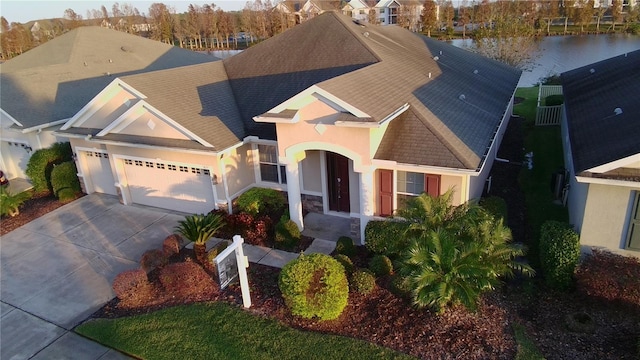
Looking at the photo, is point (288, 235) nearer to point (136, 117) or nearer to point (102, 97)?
point (136, 117)

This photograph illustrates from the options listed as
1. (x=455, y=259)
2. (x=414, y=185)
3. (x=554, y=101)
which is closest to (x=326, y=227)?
(x=414, y=185)

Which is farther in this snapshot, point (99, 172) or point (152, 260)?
→ point (99, 172)

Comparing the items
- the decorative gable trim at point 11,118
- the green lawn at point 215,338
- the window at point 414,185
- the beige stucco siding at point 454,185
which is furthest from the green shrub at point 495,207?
the decorative gable trim at point 11,118

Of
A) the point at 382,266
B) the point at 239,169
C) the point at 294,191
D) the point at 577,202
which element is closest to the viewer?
the point at 382,266

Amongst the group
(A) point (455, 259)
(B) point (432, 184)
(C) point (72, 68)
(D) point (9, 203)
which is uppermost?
(C) point (72, 68)

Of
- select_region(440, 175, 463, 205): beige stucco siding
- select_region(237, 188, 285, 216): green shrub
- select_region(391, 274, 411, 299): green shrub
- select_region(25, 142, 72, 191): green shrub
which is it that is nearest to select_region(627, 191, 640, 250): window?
select_region(440, 175, 463, 205): beige stucco siding

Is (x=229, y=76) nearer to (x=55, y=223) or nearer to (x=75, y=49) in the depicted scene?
(x=55, y=223)
